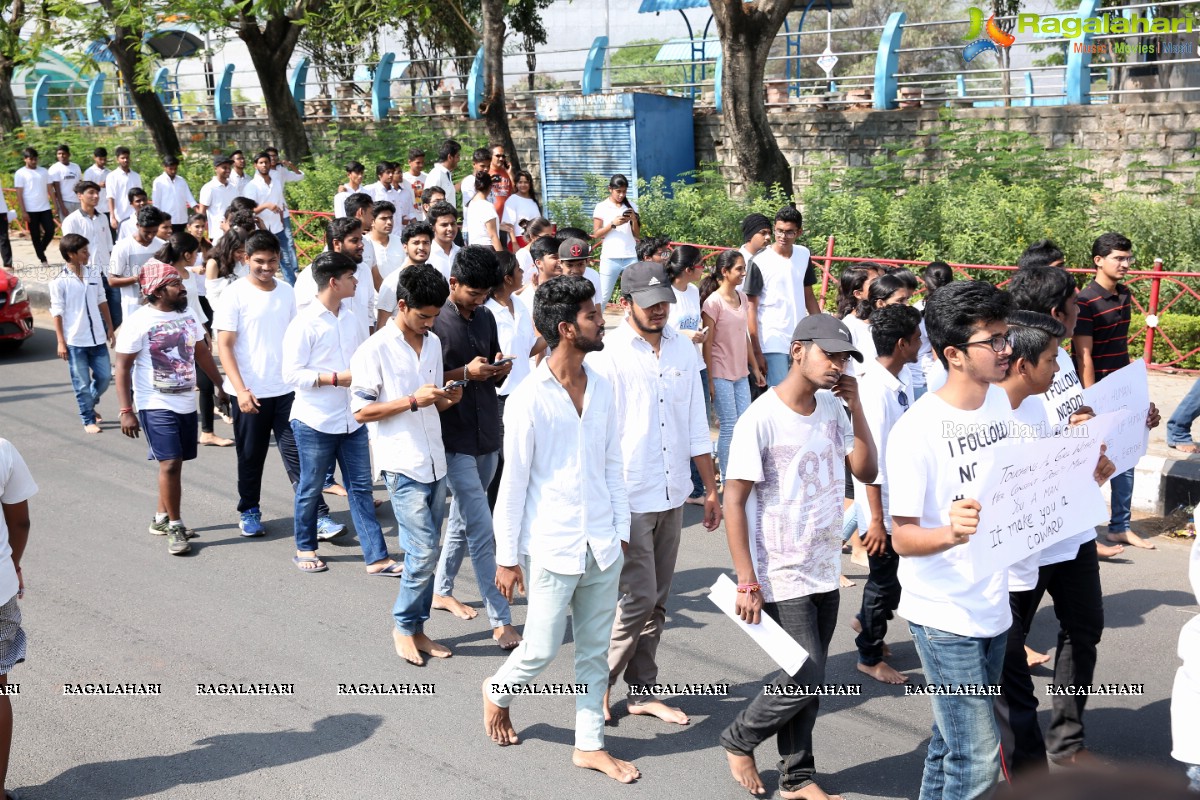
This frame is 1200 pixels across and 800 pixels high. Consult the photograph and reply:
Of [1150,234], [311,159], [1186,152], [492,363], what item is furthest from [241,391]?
[311,159]

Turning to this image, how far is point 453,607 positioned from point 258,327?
227 centimetres

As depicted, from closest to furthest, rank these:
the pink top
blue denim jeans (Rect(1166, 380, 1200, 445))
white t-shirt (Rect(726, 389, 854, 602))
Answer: white t-shirt (Rect(726, 389, 854, 602)) < the pink top < blue denim jeans (Rect(1166, 380, 1200, 445))

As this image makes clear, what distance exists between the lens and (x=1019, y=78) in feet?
92.1

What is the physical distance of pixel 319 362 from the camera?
21.9 ft

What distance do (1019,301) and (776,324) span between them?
3101mm

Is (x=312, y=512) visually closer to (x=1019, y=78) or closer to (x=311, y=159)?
(x=311, y=159)

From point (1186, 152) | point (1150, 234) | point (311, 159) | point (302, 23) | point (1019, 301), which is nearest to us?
point (1019, 301)

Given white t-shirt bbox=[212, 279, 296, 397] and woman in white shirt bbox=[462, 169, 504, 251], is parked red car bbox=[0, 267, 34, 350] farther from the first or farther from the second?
white t-shirt bbox=[212, 279, 296, 397]

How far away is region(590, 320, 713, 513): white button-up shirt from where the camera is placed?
4.91m

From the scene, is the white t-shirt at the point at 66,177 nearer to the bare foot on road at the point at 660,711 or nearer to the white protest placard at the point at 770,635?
the bare foot on road at the point at 660,711

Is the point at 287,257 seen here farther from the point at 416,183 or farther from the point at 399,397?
the point at 399,397

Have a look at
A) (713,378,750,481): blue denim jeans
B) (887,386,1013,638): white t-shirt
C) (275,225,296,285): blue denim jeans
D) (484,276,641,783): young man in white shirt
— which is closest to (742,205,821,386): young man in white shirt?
(713,378,750,481): blue denim jeans

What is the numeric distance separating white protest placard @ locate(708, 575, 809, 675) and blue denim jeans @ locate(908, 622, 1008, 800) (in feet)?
1.56

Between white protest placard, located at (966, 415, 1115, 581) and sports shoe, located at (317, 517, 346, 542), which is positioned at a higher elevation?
white protest placard, located at (966, 415, 1115, 581)
